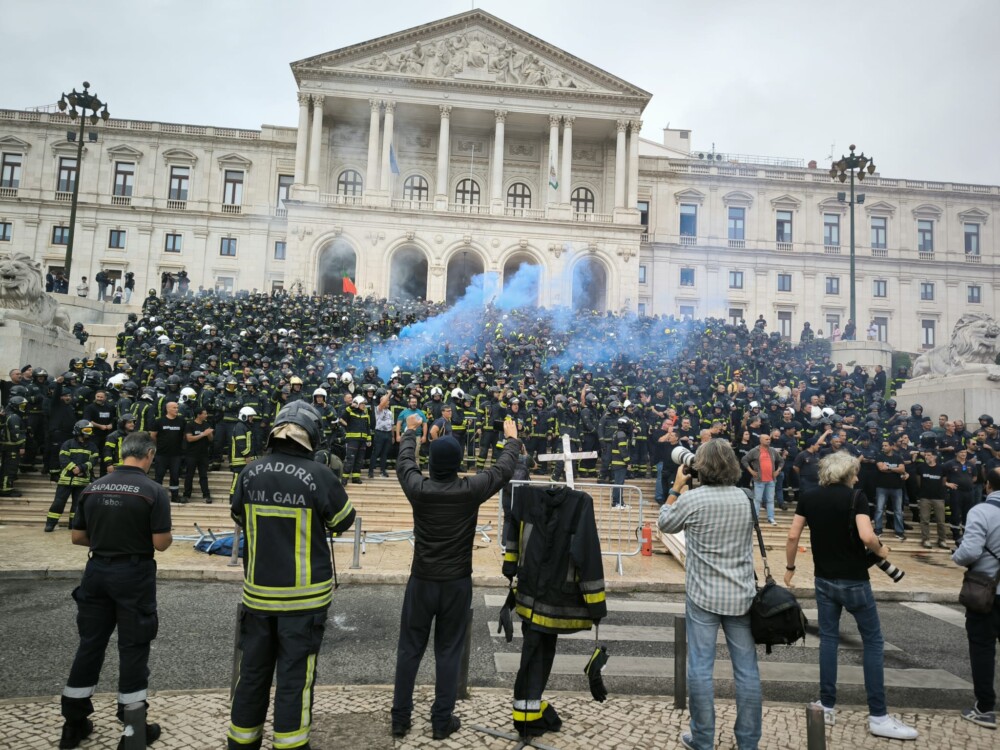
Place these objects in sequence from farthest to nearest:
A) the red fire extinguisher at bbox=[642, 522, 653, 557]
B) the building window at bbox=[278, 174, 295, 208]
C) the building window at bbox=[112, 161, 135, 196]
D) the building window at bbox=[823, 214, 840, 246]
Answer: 1. the building window at bbox=[823, 214, 840, 246]
2. the building window at bbox=[278, 174, 295, 208]
3. the building window at bbox=[112, 161, 135, 196]
4. the red fire extinguisher at bbox=[642, 522, 653, 557]

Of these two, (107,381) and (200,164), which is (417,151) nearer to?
(200,164)

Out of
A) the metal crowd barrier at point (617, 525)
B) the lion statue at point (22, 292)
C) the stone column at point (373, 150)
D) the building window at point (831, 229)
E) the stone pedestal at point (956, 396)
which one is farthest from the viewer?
the building window at point (831, 229)

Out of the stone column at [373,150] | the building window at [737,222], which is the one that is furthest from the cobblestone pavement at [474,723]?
the building window at [737,222]

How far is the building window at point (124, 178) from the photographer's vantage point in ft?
155

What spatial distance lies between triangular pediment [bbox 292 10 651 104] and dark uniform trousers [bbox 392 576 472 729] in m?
44.1

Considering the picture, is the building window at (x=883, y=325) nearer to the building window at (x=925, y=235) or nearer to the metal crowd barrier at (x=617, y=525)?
the building window at (x=925, y=235)

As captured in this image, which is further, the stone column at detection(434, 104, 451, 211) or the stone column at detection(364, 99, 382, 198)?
the stone column at detection(364, 99, 382, 198)

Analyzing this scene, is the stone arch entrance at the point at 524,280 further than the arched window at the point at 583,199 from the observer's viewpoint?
No

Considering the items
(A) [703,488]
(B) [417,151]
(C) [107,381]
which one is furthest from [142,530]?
(B) [417,151]

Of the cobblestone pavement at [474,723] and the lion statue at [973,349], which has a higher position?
the lion statue at [973,349]

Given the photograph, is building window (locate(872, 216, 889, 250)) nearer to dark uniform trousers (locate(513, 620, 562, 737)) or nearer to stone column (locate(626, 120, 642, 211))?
stone column (locate(626, 120, 642, 211))

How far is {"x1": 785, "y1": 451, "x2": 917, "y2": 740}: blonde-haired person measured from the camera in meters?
4.34

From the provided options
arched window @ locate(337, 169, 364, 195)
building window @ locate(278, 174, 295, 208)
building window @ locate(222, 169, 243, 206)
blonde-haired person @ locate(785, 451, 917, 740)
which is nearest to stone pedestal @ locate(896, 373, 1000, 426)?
blonde-haired person @ locate(785, 451, 917, 740)

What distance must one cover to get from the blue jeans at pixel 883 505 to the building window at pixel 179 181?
50348 mm
